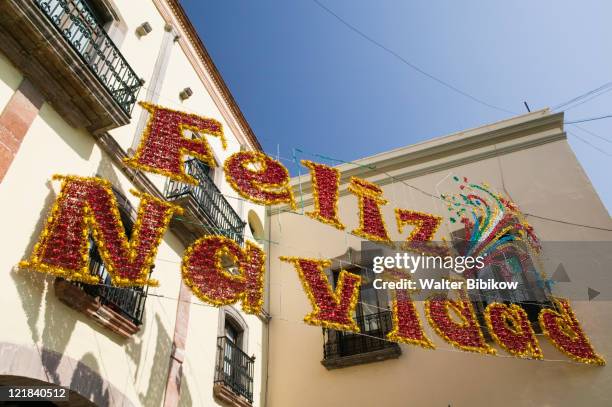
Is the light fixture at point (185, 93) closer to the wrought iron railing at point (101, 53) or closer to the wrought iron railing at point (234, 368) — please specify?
the wrought iron railing at point (101, 53)

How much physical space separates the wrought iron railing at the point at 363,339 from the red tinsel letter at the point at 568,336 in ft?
10.9

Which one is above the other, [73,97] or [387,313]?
[73,97]

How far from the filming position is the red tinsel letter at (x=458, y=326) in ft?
25.8

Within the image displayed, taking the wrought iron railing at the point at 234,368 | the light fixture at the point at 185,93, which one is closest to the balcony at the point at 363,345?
the wrought iron railing at the point at 234,368

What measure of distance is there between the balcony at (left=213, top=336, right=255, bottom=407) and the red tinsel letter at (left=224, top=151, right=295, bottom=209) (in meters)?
3.35

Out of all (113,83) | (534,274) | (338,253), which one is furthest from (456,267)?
(113,83)

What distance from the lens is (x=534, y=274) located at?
1045 centimetres

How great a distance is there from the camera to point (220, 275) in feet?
22.7

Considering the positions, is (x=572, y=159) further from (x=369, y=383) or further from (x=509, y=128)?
(x=369, y=383)

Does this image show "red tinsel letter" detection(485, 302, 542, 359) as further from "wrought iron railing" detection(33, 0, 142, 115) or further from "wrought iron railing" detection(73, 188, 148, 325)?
"wrought iron railing" detection(33, 0, 142, 115)

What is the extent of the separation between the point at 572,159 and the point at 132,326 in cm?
1119

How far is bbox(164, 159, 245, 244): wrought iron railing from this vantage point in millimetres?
9258

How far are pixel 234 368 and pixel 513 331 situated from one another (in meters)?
5.60

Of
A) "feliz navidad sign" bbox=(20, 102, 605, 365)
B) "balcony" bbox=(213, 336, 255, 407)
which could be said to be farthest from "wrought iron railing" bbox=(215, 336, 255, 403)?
"feliz navidad sign" bbox=(20, 102, 605, 365)
